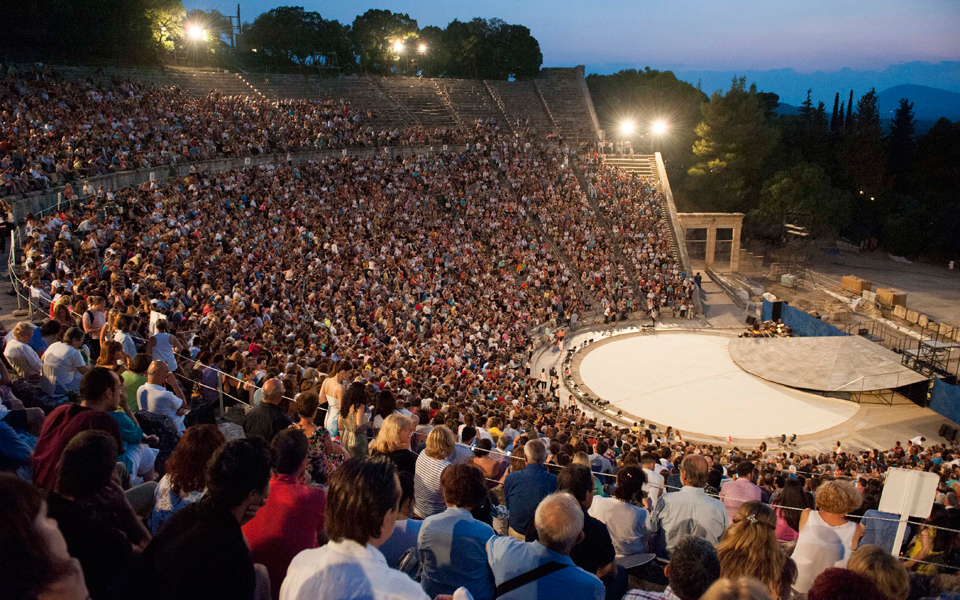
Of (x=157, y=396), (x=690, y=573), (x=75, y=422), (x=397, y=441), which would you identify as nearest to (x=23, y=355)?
(x=157, y=396)

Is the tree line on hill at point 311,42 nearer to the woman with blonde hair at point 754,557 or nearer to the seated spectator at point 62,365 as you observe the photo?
the seated spectator at point 62,365

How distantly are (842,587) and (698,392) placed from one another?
1765cm

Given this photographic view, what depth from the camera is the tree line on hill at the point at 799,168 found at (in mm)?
38938

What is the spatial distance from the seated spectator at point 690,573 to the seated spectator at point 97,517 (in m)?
2.30

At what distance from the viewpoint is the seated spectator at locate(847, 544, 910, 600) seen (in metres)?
3.15

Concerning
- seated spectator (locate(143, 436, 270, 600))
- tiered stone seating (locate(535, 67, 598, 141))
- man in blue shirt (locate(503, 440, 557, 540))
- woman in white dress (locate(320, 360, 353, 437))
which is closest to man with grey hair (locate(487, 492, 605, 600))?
seated spectator (locate(143, 436, 270, 600))

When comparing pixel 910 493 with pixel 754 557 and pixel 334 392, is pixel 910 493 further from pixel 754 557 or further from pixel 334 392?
pixel 334 392

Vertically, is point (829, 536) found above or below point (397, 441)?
below

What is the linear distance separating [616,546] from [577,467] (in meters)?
0.97

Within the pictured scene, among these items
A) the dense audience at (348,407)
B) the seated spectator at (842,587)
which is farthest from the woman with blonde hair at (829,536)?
the seated spectator at (842,587)

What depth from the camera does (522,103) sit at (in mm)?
41156

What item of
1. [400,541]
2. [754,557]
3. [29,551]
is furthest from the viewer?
[400,541]

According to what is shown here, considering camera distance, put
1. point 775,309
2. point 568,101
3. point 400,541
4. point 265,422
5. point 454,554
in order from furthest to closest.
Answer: point 568,101 → point 775,309 → point 265,422 → point 400,541 → point 454,554

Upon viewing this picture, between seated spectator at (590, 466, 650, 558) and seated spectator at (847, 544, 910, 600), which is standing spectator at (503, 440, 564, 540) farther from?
seated spectator at (847, 544, 910, 600)
